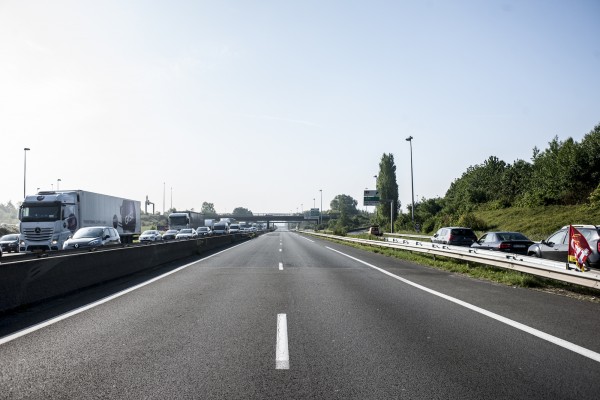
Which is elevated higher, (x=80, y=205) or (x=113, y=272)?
(x=80, y=205)

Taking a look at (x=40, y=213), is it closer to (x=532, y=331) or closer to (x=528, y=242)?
(x=528, y=242)

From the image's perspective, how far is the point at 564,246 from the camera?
12664mm

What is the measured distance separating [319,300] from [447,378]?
4.72m

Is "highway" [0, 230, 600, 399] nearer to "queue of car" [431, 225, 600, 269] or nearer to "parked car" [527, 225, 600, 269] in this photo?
"parked car" [527, 225, 600, 269]

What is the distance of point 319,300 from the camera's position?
894cm

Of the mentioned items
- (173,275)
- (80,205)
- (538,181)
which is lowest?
(173,275)

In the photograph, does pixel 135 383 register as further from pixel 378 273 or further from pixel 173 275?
pixel 378 273

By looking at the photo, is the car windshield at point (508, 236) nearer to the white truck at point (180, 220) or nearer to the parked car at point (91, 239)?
the parked car at point (91, 239)

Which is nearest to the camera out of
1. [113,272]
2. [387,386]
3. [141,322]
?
[387,386]

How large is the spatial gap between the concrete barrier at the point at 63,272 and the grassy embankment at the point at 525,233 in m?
10.4

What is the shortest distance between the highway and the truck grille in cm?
1736

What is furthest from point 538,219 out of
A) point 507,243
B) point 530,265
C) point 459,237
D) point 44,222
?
point 44,222

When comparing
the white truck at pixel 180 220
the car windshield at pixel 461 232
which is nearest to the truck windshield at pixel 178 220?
the white truck at pixel 180 220

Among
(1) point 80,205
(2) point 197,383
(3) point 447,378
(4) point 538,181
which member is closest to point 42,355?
(2) point 197,383
